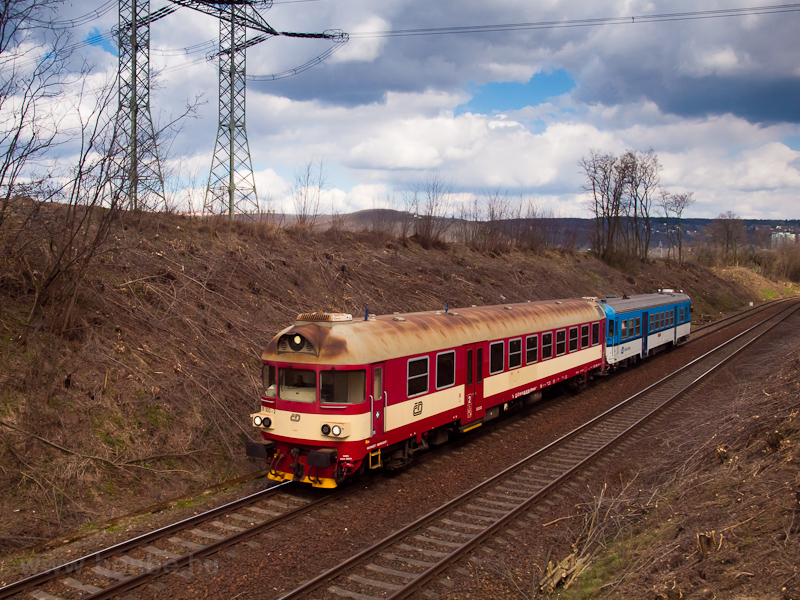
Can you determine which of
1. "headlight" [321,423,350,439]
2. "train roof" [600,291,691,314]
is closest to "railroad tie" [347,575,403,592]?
"headlight" [321,423,350,439]

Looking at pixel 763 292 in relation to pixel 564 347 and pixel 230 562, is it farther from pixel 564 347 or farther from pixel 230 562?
pixel 230 562

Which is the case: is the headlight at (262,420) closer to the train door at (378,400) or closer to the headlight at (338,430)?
the headlight at (338,430)

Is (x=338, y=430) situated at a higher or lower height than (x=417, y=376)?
lower

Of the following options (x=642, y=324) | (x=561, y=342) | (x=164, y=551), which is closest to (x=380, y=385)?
(x=164, y=551)

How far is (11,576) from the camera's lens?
6918 millimetres

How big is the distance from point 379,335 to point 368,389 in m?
1.07

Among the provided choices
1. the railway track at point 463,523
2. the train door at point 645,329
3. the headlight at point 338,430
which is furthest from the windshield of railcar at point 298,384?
the train door at point 645,329

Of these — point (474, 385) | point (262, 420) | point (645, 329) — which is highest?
point (645, 329)

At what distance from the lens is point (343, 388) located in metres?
9.46

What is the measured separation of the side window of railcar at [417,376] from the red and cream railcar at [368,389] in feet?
0.07

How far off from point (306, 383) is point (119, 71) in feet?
25.5

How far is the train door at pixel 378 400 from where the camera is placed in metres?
9.64

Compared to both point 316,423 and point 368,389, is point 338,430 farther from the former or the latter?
point 368,389

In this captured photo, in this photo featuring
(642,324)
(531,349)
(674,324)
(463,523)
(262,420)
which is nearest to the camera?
(463,523)
